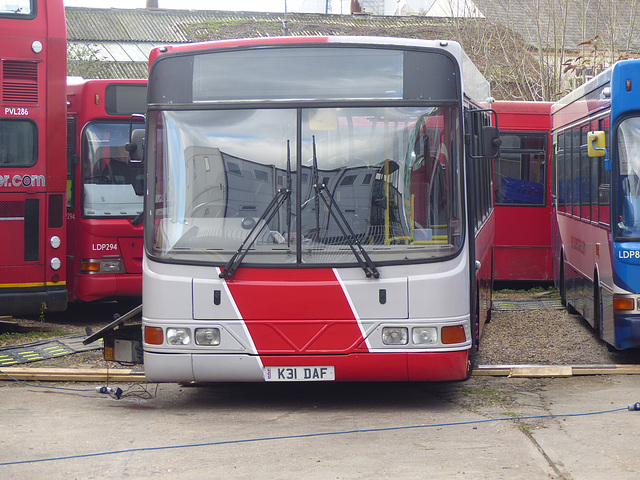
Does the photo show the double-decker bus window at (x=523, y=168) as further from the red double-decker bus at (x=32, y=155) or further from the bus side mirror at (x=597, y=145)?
the red double-decker bus at (x=32, y=155)

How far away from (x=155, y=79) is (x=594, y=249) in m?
5.27

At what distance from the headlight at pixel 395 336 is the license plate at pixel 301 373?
466 mm

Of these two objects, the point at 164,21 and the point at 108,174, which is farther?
the point at 164,21

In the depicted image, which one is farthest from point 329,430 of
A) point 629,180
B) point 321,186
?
point 629,180

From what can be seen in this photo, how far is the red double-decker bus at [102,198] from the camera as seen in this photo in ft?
43.0

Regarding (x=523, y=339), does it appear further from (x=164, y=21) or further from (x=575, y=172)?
(x=164, y=21)

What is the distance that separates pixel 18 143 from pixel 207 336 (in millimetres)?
5530

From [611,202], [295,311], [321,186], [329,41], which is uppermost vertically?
[329,41]

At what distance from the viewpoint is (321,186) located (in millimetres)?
7566

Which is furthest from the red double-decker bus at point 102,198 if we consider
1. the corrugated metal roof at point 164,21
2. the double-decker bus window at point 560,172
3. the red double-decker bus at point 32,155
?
the corrugated metal roof at point 164,21

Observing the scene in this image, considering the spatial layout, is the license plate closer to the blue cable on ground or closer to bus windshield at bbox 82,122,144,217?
the blue cable on ground

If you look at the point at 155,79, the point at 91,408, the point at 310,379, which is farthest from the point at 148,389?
the point at 155,79

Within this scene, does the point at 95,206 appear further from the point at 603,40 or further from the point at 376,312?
the point at 603,40

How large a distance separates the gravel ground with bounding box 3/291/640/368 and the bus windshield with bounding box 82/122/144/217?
163 centimetres
